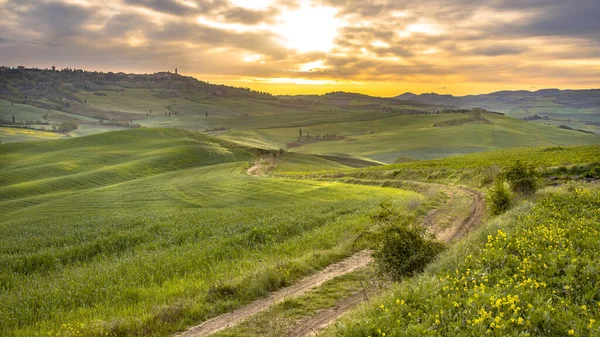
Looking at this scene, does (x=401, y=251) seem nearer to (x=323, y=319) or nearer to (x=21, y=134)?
(x=323, y=319)

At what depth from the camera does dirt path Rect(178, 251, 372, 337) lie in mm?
10648

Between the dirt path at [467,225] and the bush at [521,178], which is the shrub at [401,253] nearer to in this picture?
the dirt path at [467,225]

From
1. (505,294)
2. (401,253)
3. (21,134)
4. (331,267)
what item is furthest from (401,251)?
(21,134)

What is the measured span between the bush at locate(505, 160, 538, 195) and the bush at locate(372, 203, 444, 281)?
14218 millimetres

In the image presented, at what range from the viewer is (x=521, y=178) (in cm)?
2436

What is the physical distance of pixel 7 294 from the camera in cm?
1441

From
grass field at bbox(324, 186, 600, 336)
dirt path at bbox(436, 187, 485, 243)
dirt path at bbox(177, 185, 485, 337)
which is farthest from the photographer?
dirt path at bbox(436, 187, 485, 243)

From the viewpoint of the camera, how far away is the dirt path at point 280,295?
10648mm

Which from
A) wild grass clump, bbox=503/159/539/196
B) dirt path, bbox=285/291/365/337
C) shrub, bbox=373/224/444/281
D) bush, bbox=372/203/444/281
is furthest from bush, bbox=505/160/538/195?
dirt path, bbox=285/291/365/337

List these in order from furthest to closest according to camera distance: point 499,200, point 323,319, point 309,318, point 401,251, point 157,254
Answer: point 499,200
point 157,254
point 401,251
point 309,318
point 323,319

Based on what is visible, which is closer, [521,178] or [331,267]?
[331,267]

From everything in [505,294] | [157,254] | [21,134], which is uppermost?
[505,294]

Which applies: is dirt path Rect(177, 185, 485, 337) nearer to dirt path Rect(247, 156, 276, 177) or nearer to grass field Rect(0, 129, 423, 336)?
grass field Rect(0, 129, 423, 336)

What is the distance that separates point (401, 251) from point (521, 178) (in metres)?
16.0
